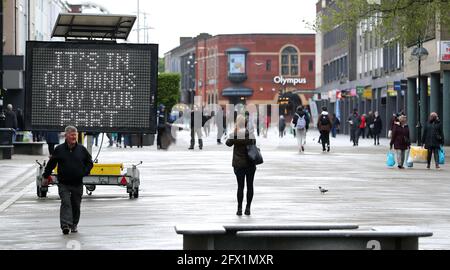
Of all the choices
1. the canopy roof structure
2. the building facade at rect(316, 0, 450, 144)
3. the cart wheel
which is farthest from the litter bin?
the cart wheel

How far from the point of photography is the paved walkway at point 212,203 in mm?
17766

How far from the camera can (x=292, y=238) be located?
1142 cm

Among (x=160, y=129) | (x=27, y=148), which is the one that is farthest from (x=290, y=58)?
(x=27, y=148)

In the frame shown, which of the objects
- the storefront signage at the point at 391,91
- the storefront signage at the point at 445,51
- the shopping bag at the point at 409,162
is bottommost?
the shopping bag at the point at 409,162

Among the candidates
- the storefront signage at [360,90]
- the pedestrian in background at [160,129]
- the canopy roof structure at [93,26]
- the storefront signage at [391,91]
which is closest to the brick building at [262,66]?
the storefront signage at [360,90]

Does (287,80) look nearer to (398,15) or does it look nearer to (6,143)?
(398,15)

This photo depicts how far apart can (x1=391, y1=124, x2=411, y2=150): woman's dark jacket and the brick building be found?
409ft

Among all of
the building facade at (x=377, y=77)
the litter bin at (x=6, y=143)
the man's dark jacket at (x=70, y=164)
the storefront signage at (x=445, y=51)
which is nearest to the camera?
the man's dark jacket at (x=70, y=164)

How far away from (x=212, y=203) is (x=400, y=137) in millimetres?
15735

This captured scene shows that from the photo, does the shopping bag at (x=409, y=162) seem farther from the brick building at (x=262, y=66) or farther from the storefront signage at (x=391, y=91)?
the brick building at (x=262, y=66)

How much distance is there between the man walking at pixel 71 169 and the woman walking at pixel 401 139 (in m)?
20.6

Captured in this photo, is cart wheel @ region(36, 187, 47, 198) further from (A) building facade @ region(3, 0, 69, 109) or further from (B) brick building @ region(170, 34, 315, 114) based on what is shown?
(B) brick building @ region(170, 34, 315, 114)

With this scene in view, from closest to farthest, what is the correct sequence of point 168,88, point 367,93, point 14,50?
point 14,50 → point 367,93 → point 168,88

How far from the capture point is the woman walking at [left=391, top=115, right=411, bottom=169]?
38.5 meters
